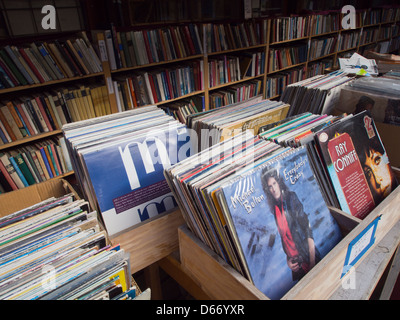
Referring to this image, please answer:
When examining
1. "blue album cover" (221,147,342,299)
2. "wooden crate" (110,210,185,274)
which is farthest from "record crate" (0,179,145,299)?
"blue album cover" (221,147,342,299)

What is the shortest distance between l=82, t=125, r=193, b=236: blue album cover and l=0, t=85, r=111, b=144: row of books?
1.53 meters

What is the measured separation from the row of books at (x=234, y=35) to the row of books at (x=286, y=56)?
12.6 inches

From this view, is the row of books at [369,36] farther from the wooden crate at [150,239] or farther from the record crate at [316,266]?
the wooden crate at [150,239]

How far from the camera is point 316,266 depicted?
Answer: 1.96ft

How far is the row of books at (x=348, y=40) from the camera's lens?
4.32 m

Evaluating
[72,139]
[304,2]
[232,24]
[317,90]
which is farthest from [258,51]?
[72,139]

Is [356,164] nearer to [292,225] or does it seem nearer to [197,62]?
[292,225]

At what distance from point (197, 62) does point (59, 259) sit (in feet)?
7.83

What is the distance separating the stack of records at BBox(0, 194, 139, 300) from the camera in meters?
0.50

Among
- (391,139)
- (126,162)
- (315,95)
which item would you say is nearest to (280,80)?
(315,95)

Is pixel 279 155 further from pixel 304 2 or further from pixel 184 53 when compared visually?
pixel 304 2

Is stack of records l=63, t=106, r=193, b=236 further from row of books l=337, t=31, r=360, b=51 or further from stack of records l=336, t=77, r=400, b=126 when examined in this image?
row of books l=337, t=31, r=360, b=51

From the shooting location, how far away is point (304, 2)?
13.4 feet

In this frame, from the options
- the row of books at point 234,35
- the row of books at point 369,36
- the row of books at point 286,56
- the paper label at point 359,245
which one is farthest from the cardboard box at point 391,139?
the row of books at point 369,36
